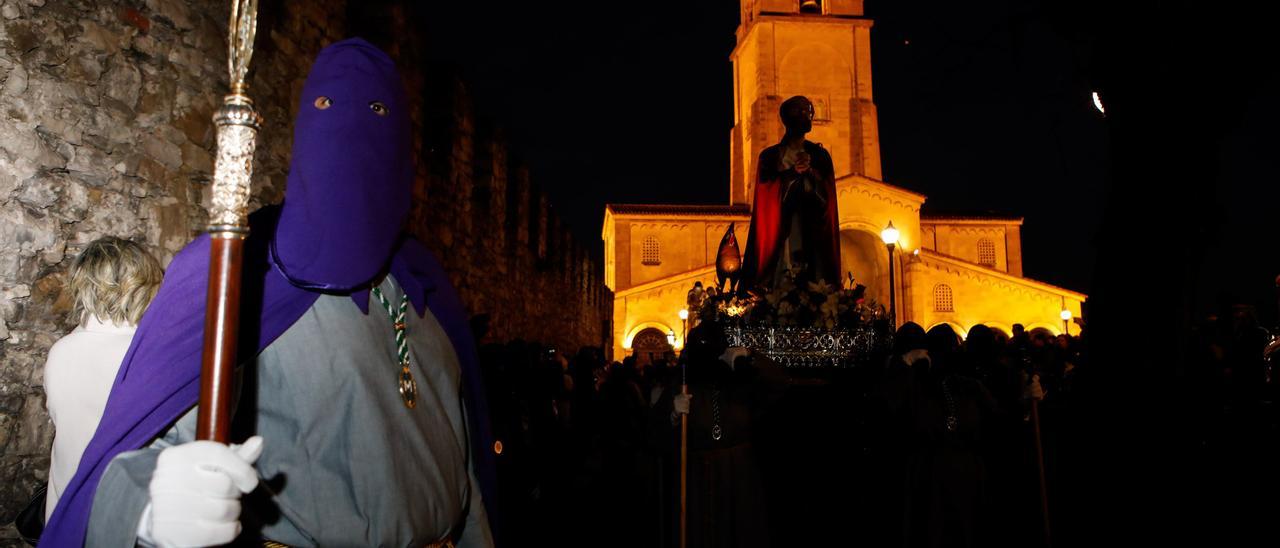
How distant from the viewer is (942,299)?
3959 cm

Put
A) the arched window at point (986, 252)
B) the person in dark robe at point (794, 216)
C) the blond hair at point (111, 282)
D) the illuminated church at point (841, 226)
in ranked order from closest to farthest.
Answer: the blond hair at point (111, 282), the person in dark robe at point (794, 216), the illuminated church at point (841, 226), the arched window at point (986, 252)

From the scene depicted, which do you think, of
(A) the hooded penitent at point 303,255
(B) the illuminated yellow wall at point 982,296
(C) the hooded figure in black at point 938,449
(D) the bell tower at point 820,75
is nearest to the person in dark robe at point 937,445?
(C) the hooded figure in black at point 938,449

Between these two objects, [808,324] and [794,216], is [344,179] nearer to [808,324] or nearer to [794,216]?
[808,324]

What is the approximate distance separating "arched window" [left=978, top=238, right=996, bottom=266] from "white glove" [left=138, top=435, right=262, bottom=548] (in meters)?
52.9

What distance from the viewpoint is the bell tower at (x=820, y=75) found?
48531mm

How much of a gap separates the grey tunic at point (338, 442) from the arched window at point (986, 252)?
52398mm

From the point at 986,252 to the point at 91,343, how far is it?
173 feet

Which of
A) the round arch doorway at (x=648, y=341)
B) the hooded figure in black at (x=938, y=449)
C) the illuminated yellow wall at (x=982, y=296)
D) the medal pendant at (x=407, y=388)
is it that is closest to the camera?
the medal pendant at (x=407, y=388)

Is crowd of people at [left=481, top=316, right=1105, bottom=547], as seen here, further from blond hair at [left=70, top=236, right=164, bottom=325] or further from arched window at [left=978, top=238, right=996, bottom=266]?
arched window at [left=978, top=238, right=996, bottom=266]

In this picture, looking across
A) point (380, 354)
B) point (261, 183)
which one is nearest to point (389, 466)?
point (380, 354)

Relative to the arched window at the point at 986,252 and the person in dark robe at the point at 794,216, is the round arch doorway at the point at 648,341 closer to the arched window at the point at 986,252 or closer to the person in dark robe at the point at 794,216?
the arched window at the point at 986,252

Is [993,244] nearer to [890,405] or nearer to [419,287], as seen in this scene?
[890,405]

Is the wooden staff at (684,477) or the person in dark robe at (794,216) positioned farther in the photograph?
the person in dark robe at (794,216)

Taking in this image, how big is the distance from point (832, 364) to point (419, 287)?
542 centimetres
